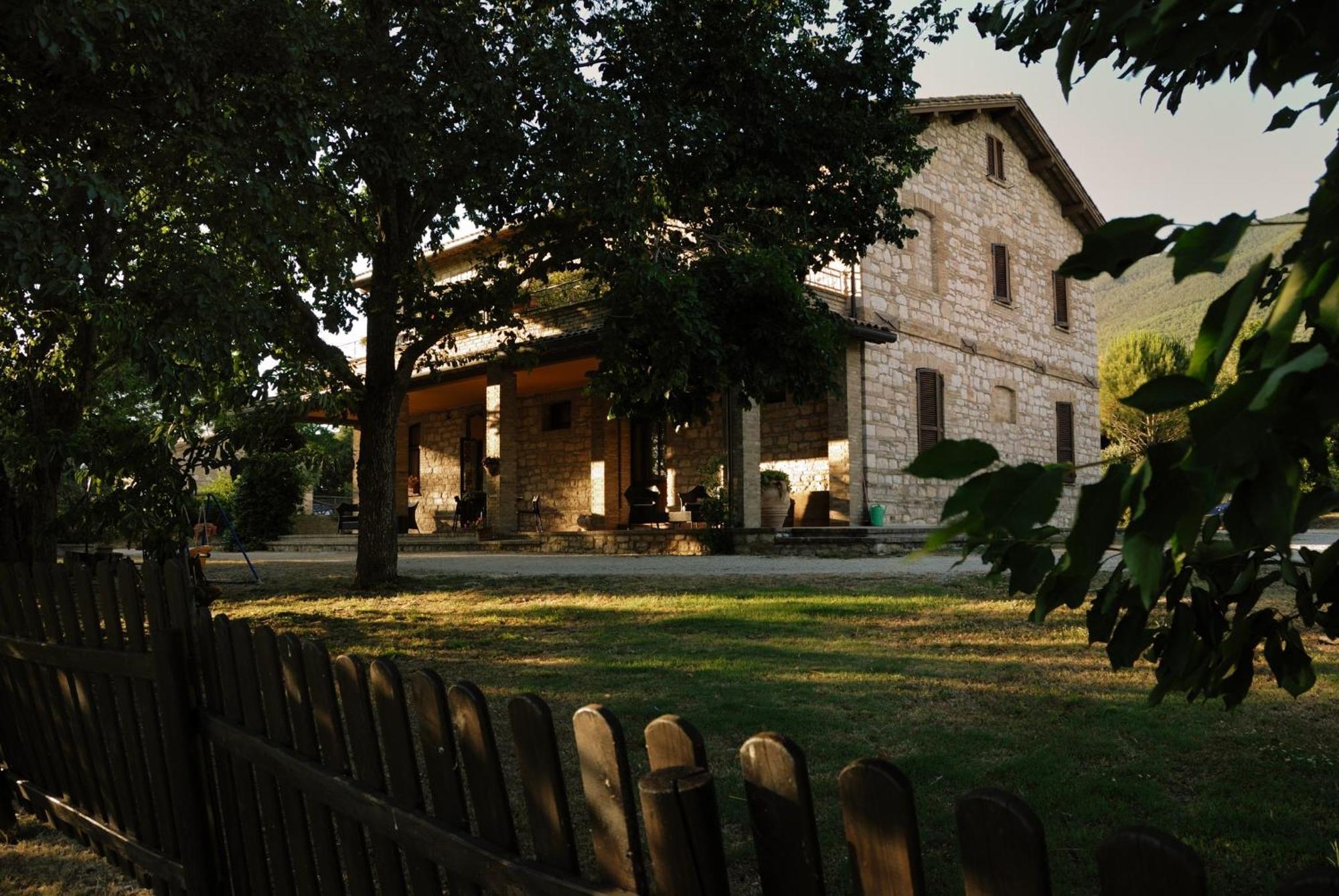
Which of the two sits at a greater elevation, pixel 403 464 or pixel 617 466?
pixel 403 464

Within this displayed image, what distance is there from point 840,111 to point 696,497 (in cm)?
777

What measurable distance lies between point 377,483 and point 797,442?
26.2 ft

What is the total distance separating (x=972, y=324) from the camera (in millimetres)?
18047

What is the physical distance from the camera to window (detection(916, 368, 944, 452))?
16.4 m

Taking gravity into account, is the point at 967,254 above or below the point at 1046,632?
above

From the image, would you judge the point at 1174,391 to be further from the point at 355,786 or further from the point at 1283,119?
the point at 355,786

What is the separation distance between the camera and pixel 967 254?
1806 centimetres

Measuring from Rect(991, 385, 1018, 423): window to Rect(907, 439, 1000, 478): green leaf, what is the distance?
724 inches

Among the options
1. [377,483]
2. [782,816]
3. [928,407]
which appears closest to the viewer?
[782,816]

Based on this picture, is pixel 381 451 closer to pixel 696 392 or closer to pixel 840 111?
pixel 696 392

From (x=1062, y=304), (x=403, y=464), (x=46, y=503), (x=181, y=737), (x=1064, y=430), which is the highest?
(x=1062, y=304)

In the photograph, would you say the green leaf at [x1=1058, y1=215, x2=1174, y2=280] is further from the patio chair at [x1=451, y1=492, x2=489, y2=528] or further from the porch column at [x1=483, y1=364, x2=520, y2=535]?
the patio chair at [x1=451, y1=492, x2=489, y2=528]

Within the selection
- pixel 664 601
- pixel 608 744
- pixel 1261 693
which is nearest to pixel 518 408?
pixel 664 601

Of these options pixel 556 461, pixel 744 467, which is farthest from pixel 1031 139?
pixel 556 461
